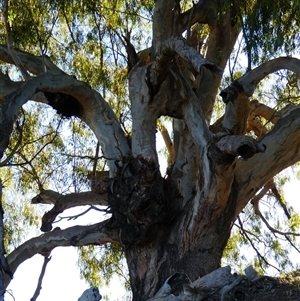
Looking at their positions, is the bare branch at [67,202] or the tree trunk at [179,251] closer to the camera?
the tree trunk at [179,251]

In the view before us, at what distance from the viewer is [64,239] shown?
28.3 ft

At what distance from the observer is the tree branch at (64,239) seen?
836cm

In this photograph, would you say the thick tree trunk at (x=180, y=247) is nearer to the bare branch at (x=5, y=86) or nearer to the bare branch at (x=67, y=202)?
the bare branch at (x=67, y=202)

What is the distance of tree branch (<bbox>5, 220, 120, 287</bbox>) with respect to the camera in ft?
27.4

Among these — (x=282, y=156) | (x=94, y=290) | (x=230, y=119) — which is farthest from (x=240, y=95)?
(x=94, y=290)

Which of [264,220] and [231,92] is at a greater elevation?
[264,220]

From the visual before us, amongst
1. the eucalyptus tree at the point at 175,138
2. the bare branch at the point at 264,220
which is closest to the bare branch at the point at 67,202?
the eucalyptus tree at the point at 175,138

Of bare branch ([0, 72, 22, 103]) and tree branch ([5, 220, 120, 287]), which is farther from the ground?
bare branch ([0, 72, 22, 103])

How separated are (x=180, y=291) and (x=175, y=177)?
83.5 inches

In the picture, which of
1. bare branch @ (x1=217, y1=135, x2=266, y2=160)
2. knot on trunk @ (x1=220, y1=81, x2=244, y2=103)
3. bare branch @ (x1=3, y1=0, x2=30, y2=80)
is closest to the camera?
bare branch @ (x1=217, y1=135, x2=266, y2=160)

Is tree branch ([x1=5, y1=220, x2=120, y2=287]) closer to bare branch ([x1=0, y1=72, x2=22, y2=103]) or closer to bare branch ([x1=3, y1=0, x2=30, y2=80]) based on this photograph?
bare branch ([x1=0, y1=72, x2=22, y2=103])

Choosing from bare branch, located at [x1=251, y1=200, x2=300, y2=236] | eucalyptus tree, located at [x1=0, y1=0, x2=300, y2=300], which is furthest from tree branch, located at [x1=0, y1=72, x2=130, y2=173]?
bare branch, located at [x1=251, y1=200, x2=300, y2=236]

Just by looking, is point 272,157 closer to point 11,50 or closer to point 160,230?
point 160,230

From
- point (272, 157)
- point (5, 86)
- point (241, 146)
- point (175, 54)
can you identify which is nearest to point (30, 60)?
point (5, 86)
